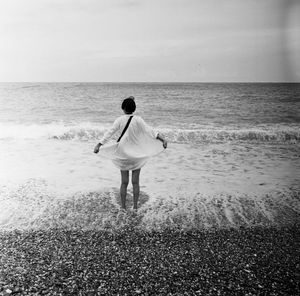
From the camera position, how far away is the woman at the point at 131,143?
3691 mm

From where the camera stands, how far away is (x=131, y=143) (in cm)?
382

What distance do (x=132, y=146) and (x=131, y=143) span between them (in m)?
0.04

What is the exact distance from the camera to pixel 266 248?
3.01 m

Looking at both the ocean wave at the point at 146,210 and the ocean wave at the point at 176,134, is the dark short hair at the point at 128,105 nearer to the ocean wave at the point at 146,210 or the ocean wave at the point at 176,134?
the ocean wave at the point at 146,210

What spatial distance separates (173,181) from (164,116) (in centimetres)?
1097

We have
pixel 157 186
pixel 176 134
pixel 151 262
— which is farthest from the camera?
pixel 176 134

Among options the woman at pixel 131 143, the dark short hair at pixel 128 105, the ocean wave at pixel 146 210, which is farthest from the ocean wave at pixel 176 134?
the dark short hair at pixel 128 105

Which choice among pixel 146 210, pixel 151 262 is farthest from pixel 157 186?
pixel 151 262

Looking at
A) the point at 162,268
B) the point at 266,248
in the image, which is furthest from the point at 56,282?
the point at 266,248

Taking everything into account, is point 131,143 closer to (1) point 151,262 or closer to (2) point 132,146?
(2) point 132,146

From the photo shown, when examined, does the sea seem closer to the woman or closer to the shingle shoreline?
the shingle shoreline

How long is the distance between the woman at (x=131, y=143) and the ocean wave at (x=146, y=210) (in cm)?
48

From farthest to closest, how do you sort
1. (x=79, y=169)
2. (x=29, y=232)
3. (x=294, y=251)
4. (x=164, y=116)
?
(x=164, y=116) → (x=79, y=169) → (x=29, y=232) → (x=294, y=251)

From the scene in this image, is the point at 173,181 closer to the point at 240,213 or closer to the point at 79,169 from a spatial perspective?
the point at 240,213
